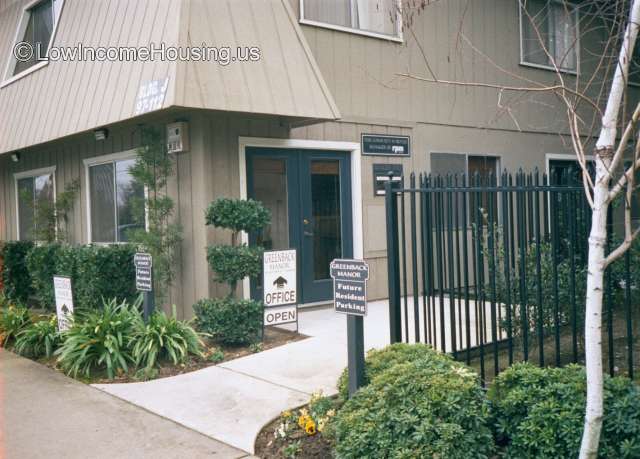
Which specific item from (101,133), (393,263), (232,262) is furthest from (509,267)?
(101,133)

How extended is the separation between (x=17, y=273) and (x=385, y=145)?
22.7 feet

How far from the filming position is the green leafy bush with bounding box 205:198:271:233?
7621mm

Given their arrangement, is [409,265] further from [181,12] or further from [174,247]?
[181,12]

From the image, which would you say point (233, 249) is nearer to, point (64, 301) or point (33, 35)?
point (64, 301)

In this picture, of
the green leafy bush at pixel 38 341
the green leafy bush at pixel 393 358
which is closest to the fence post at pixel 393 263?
the green leafy bush at pixel 393 358

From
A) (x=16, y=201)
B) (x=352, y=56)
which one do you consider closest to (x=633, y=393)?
(x=352, y=56)

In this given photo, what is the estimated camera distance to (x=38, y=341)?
824 centimetres

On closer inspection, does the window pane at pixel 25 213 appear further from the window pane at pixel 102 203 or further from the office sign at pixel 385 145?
the office sign at pixel 385 145

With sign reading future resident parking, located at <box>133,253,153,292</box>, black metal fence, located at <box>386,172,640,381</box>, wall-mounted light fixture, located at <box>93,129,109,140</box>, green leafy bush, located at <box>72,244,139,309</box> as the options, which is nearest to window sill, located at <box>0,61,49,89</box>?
wall-mounted light fixture, located at <box>93,129,109,140</box>

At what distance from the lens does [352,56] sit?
33.9 feet

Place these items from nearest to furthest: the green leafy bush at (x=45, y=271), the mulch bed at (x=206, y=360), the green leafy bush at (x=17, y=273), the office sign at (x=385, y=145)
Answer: the mulch bed at (x=206, y=360)
the green leafy bush at (x=45, y=271)
the office sign at (x=385, y=145)
the green leafy bush at (x=17, y=273)

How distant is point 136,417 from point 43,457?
2.97 ft

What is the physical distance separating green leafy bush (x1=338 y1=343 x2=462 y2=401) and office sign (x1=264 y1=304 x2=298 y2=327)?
9.81 ft

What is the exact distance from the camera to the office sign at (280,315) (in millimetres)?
7889
